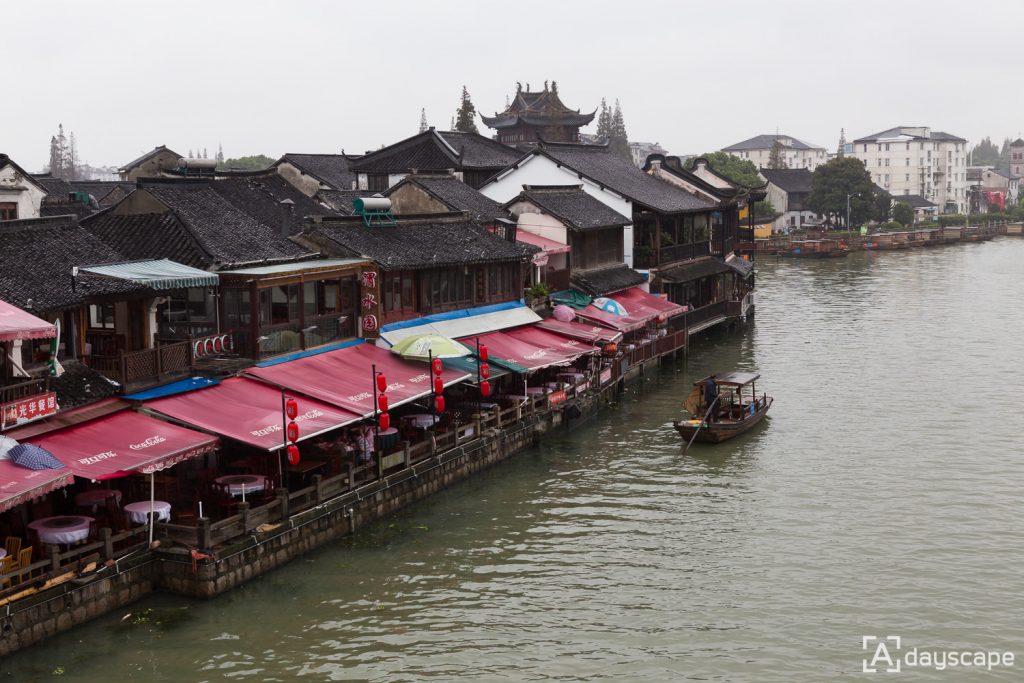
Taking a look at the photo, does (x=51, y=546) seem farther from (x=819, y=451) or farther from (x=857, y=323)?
(x=857, y=323)

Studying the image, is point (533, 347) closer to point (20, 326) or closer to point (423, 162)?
point (20, 326)

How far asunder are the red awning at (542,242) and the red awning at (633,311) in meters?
2.93

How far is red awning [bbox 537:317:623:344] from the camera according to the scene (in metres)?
44.7

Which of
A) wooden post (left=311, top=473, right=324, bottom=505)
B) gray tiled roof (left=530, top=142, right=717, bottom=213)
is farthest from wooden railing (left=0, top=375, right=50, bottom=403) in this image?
gray tiled roof (left=530, top=142, right=717, bottom=213)

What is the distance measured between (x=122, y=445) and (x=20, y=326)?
3.41 meters

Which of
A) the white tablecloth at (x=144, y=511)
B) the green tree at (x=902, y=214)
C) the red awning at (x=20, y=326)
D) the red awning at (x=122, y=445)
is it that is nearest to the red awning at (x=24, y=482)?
the red awning at (x=122, y=445)

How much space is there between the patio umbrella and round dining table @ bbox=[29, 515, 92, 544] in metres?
13.0

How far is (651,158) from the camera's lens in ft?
244

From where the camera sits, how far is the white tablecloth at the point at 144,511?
80.8 feet

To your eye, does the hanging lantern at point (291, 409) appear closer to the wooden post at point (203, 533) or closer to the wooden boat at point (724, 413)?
the wooden post at point (203, 533)

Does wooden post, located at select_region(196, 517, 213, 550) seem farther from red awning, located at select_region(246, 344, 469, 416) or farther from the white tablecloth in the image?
red awning, located at select_region(246, 344, 469, 416)

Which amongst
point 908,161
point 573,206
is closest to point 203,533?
point 573,206

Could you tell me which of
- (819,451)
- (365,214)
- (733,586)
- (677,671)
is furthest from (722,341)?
(677,671)

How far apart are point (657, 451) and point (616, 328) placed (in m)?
10.4
